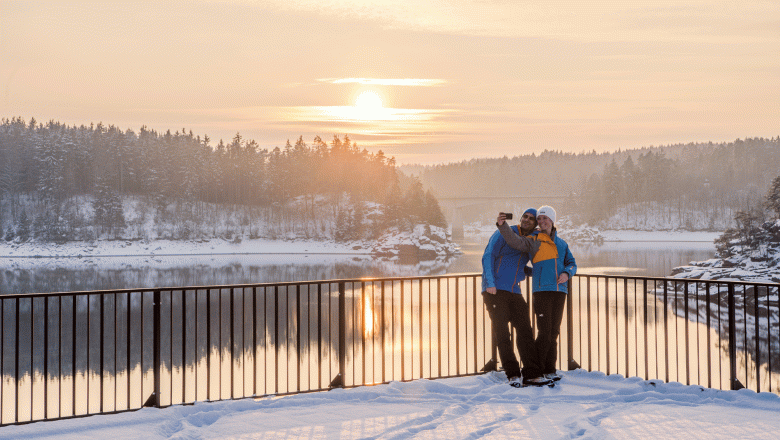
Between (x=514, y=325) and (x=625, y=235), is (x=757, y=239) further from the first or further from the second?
(x=625, y=235)

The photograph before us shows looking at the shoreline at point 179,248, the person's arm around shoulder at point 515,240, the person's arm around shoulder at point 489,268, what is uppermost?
the person's arm around shoulder at point 515,240

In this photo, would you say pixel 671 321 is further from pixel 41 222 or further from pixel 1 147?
pixel 1 147

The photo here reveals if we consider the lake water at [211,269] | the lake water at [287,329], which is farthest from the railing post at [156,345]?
the lake water at [211,269]

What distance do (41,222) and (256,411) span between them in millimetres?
102001

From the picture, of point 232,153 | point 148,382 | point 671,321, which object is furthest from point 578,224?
point 148,382

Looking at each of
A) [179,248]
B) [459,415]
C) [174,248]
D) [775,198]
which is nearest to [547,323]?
[459,415]

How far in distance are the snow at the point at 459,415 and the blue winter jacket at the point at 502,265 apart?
3.54 ft

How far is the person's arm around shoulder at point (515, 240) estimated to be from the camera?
6.25 meters

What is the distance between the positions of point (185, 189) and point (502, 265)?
4179 inches

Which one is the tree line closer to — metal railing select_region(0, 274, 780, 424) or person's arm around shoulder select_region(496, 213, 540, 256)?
metal railing select_region(0, 274, 780, 424)

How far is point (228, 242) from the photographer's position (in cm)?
9712

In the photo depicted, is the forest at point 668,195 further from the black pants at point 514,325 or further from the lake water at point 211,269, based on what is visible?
→ the black pants at point 514,325

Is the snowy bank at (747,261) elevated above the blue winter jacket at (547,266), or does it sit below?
below

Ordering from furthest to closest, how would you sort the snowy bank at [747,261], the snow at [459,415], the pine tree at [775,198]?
the pine tree at [775,198], the snowy bank at [747,261], the snow at [459,415]
